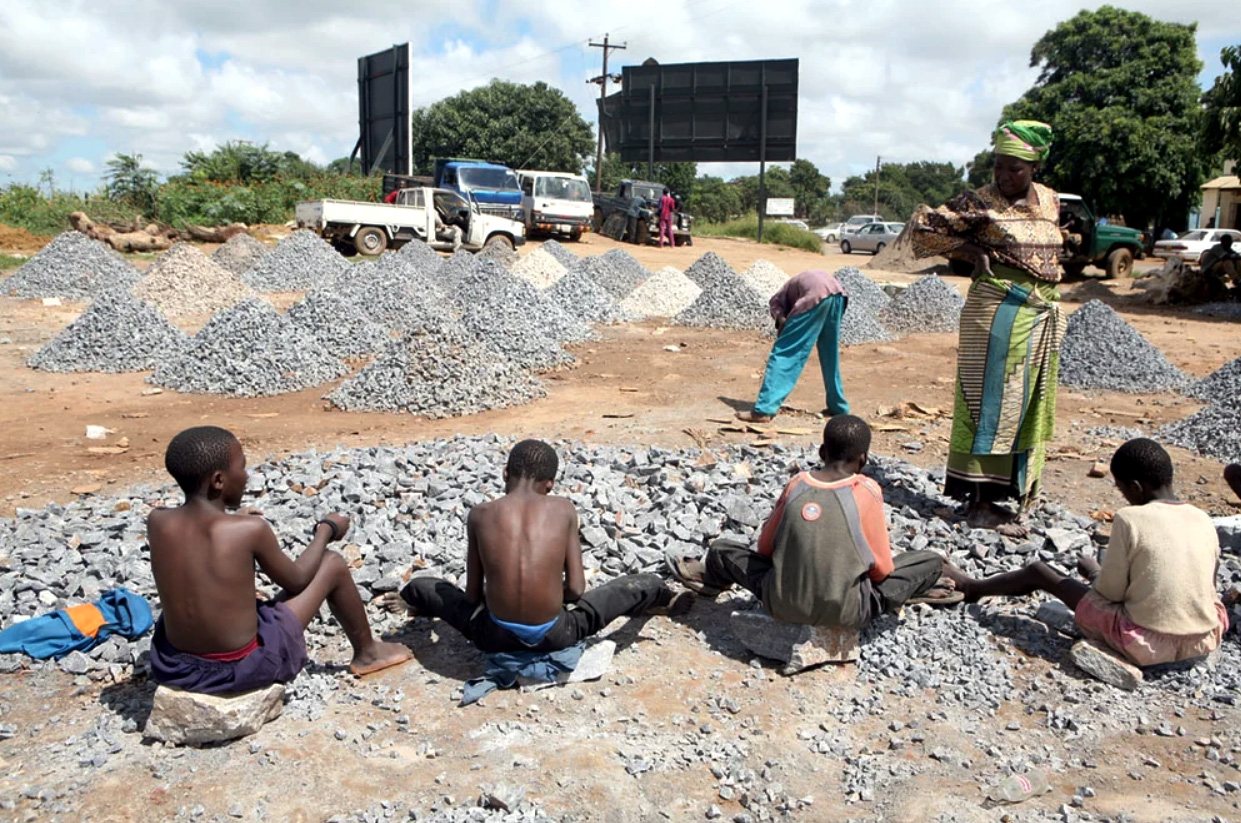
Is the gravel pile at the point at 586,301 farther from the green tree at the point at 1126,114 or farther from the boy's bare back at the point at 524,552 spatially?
the green tree at the point at 1126,114

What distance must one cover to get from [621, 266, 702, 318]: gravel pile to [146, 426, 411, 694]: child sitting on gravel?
10.1 metres

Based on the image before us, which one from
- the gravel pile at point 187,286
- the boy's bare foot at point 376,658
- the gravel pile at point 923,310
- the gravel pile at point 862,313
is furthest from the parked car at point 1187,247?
the boy's bare foot at point 376,658

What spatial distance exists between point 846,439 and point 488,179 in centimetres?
2036

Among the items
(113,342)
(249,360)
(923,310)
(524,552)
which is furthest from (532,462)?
(923,310)

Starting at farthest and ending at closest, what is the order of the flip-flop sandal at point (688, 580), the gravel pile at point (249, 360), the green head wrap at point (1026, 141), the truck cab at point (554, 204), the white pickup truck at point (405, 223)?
the truck cab at point (554, 204)
the white pickup truck at point (405, 223)
the gravel pile at point (249, 360)
the green head wrap at point (1026, 141)
the flip-flop sandal at point (688, 580)

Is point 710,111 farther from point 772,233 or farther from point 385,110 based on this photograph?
point 385,110

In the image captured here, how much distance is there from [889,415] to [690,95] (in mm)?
25300

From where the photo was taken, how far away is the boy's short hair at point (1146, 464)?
10.3 feet

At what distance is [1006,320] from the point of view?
4250 millimetres

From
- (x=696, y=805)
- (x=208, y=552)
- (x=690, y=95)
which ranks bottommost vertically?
(x=696, y=805)

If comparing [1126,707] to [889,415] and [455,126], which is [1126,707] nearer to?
[889,415]

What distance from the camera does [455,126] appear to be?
133 feet

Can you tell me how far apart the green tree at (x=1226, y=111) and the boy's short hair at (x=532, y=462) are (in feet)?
50.1

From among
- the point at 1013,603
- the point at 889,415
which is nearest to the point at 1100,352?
the point at 889,415
